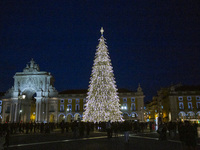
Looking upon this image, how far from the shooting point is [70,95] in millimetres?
63844

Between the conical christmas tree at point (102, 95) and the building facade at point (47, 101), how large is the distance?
30.6 meters

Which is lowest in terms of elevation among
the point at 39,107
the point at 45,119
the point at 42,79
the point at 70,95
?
the point at 45,119

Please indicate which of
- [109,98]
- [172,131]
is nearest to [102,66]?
[109,98]

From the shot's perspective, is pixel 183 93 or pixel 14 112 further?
pixel 14 112

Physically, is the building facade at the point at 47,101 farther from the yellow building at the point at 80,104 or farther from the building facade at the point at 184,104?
the building facade at the point at 184,104

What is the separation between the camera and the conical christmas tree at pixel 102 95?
97.8 feet

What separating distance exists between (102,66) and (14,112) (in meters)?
42.8

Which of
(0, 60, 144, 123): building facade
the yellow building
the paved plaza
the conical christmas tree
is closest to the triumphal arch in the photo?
(0, 60, 144, 123): building facade

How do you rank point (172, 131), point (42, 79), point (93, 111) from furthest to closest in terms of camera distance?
point (42, 79) → point (93, 111) → point (172, 131)

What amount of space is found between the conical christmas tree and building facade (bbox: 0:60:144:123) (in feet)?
100

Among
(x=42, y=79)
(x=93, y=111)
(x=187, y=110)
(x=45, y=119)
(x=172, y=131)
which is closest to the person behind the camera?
(x=172, y=131)

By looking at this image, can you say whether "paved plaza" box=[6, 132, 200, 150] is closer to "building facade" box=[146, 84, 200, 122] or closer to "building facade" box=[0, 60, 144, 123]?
"building facade" box=[146, 84, 200, 122]

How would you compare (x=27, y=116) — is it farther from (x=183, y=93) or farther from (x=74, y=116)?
(x=183, y=93)

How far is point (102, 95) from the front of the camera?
3019 centimetres
